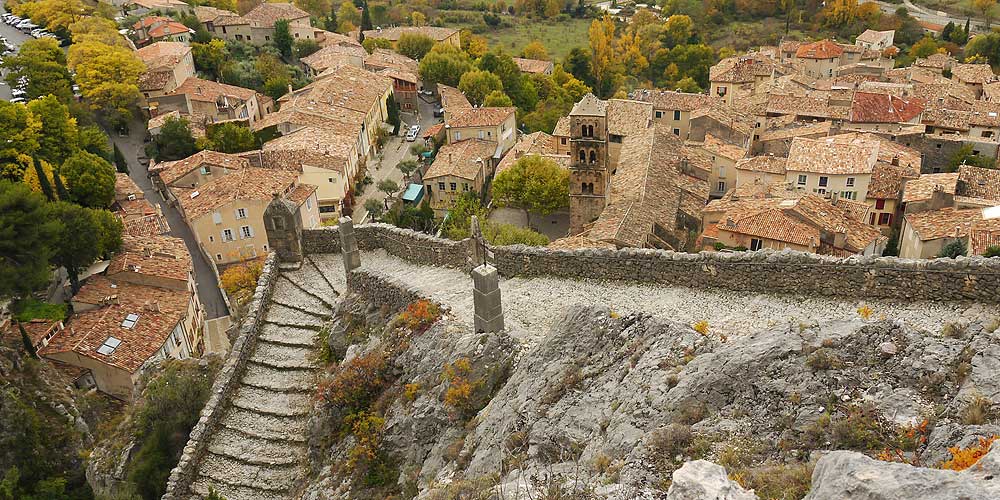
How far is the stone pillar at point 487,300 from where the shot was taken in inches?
491

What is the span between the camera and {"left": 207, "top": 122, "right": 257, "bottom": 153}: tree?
5125cm

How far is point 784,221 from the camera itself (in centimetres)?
3039

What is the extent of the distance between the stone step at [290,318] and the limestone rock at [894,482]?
1406cm

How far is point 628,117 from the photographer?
51.5 meters

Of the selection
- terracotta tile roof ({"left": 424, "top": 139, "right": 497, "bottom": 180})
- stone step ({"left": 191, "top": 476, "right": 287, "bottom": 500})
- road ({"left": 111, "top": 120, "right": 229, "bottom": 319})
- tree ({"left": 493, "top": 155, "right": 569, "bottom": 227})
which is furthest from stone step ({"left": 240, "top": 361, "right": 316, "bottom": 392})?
terracotta tile roof ({"left": 424, "top": 139, "right": 497, "bottom": 180})

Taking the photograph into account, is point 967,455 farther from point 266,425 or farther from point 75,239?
point 75,239

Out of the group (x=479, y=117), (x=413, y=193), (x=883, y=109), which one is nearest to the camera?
(x=883, y=109)

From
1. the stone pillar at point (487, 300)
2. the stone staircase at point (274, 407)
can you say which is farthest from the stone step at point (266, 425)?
the stone pillar at point (487, 300)

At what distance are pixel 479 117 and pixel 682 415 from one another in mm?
50748

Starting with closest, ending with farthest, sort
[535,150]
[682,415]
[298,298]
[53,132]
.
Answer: [682,415], [298,298], [53,132], [535,150]

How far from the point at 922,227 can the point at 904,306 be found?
22589 mm

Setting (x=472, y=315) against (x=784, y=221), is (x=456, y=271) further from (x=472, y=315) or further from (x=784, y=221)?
(x=784, y=221)

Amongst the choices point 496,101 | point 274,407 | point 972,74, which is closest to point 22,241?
point 274,407

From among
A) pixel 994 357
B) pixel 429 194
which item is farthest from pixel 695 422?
pixel 429 194
